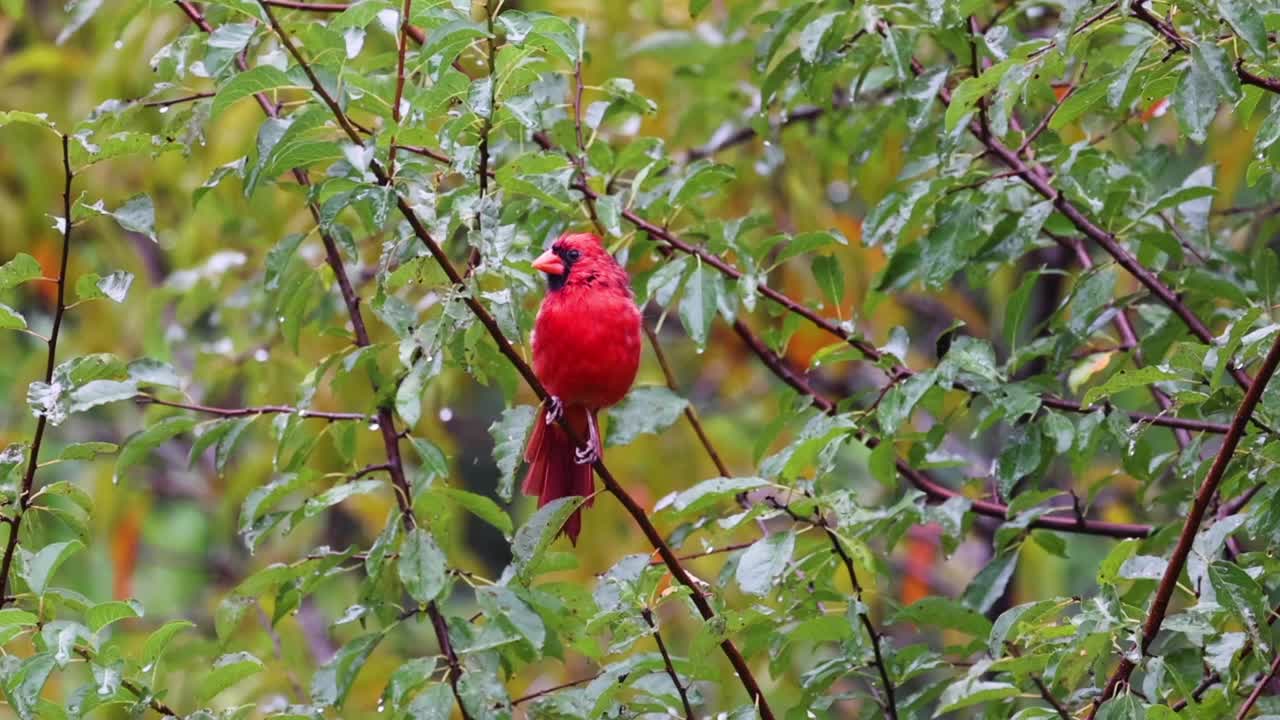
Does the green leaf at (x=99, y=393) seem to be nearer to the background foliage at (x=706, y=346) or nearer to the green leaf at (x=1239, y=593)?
the background foliage at (x=706, y=346)

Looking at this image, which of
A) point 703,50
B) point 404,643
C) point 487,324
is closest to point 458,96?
point 487,324

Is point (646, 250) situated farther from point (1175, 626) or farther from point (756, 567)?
point (1175, 626)

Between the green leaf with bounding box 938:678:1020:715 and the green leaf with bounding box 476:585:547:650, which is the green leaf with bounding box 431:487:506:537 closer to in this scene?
the green leaf with bounding box 476:585:547:650

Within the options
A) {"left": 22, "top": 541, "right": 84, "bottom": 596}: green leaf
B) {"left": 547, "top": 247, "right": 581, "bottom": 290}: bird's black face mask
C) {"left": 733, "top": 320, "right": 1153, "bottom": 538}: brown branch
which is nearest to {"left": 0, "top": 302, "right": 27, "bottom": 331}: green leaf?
{"left": 22, "top": 541, "right": 84, "bottom": 596}: green leaf

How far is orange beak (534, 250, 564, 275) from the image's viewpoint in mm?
2990

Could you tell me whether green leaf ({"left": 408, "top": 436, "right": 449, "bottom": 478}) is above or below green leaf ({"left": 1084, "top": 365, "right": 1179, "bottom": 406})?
below

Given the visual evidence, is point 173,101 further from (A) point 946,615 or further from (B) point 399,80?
(A) point 946,615

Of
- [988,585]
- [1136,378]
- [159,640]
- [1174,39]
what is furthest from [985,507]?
[159,640]

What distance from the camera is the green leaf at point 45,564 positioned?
2236 millimetres

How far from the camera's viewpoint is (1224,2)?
205 centimetres

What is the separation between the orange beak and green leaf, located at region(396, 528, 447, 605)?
2.31ft

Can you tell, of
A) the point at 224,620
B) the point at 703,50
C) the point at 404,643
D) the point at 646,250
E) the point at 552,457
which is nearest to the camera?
the point at 224,620

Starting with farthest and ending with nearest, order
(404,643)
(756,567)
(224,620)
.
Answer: (404,643) < (224,620) < (756,567)

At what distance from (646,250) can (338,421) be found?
2.25 ft
